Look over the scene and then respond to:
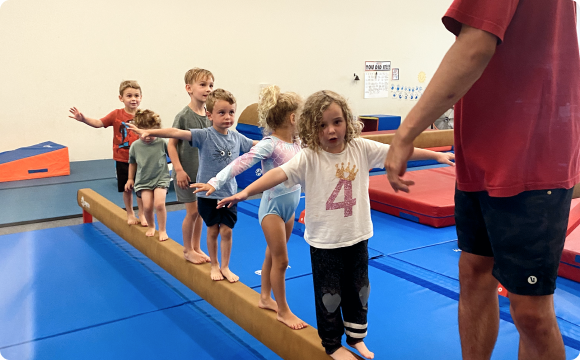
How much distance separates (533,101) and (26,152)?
20.7 ft

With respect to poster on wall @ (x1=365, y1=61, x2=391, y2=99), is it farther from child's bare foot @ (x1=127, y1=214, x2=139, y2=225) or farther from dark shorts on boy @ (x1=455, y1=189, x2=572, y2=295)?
dark shorts on boy @ (x1=455, y1=189, x2=572, y2=295)

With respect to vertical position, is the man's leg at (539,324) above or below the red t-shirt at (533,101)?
below

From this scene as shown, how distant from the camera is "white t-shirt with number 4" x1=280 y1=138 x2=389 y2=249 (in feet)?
5.84

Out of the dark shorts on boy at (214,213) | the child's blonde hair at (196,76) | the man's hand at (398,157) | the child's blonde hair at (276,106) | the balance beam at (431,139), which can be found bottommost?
the dark shorts on boy at (214,213)

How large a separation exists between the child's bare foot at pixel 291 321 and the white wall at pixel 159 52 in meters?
5.76

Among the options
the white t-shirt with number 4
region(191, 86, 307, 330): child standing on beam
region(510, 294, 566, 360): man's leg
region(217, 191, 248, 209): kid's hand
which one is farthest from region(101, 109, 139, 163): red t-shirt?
region(510, 294, 566, 360): man's leg

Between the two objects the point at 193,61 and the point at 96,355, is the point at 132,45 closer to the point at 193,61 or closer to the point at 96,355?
the point at 193,61

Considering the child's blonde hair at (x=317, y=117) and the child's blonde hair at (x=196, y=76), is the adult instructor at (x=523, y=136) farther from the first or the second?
the child's blonde hair at (x=196, y=76)

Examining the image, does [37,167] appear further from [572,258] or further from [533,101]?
[533,101]

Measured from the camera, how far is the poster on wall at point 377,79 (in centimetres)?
974

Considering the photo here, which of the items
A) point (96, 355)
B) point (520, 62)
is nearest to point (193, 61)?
point (96, 355)

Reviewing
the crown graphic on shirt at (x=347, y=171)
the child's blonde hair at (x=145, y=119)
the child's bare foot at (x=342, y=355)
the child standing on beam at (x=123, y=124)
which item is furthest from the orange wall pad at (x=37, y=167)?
the child's bare foot at (x=342, y=355)

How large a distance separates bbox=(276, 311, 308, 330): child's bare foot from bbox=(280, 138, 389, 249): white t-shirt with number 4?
1.27 ft

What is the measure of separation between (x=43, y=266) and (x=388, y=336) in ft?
7.49
